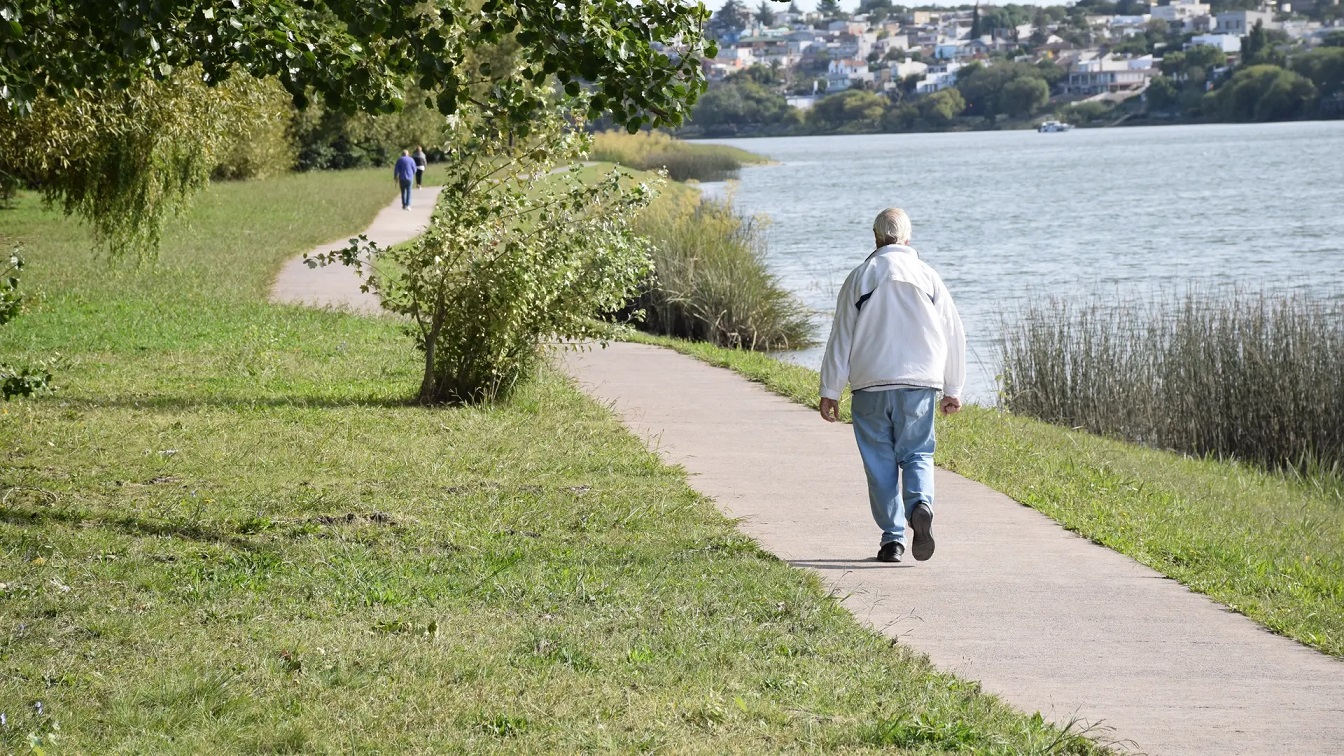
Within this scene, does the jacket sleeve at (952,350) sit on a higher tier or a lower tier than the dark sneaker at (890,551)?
higher

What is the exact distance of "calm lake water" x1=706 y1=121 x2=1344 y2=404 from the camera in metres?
27.9

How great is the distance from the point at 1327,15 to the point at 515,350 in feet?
632

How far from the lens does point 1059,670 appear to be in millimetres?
5750

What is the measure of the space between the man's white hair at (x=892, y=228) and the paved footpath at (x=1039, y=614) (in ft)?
5.05

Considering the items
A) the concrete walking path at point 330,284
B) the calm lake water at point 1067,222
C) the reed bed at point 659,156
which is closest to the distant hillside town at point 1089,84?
the calm lake water at point 1067,222

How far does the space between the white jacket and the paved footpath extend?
0.91 metres

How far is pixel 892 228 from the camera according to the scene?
7.40 m

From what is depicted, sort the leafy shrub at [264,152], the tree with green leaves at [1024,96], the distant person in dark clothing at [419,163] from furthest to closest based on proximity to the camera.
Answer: the tree with green leaves at [1024,96] < the distant person in dark clothing at [419,163] < the leafy shrub at [264,152]

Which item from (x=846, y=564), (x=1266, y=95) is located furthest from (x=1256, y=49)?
(x=846, y=564)

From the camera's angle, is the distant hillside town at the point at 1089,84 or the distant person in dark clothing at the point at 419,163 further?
the distant hillside town at the point at 1089,84

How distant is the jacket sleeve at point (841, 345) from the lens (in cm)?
734

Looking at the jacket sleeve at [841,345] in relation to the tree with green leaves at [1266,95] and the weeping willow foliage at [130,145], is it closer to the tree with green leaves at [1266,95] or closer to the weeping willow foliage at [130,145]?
the weeping willow foliage at [130,145]

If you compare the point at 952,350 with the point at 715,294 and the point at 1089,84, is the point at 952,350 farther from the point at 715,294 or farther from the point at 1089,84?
the point at 1089,84

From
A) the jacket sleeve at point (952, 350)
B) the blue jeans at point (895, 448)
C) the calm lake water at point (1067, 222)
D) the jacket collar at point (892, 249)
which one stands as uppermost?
the jacket collar at point (892, 249)
